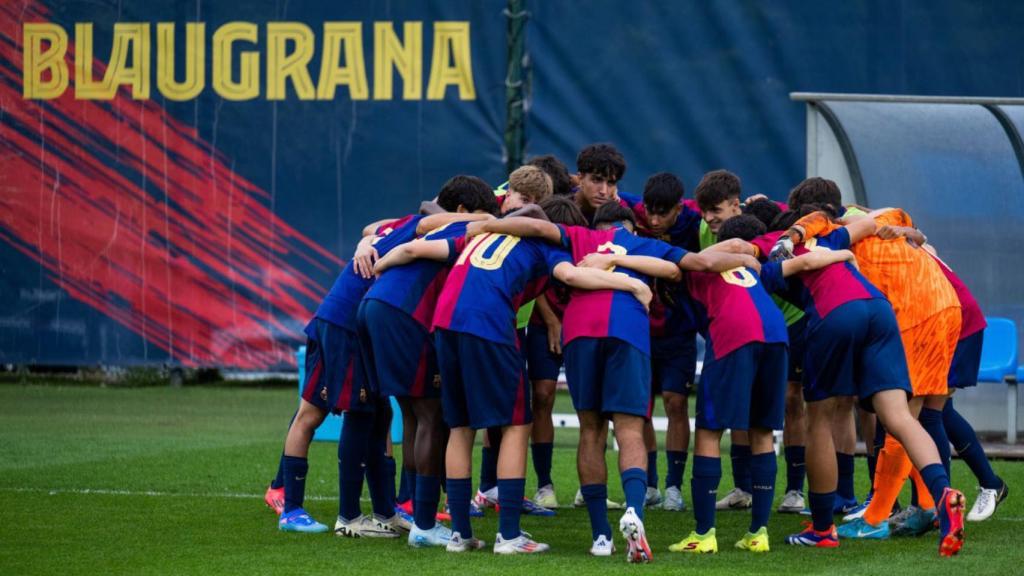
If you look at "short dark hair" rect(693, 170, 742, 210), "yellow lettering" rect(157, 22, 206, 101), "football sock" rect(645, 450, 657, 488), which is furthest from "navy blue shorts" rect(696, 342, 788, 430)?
"yellow lettering" rect(157, 22, 206, 101)

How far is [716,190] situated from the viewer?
7613mm

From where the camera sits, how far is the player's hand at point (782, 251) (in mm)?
6848

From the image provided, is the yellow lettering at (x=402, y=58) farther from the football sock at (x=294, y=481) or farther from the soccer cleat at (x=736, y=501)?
the football sock at (x=294, y=481)

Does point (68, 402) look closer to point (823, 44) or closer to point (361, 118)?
point (361, 118)

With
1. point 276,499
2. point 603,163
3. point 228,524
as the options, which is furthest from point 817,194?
point 228,524

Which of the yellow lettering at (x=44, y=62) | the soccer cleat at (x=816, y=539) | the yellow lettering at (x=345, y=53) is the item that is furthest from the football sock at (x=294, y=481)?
the yellow lettering at (x=44, y=62)

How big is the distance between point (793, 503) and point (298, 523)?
111 inches

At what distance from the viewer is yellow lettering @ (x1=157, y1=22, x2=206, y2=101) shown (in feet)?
49.1

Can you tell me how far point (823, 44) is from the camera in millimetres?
14492

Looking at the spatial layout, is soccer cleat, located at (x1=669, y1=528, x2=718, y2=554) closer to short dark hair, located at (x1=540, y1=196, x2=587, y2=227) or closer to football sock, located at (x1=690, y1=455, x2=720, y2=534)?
football sock, located at (x1=690, y1=455, x2=720, y2=534)

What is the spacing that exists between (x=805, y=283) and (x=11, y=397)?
32.0 ft

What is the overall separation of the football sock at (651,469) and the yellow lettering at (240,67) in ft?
25.5

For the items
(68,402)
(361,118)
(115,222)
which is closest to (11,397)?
(68,402)

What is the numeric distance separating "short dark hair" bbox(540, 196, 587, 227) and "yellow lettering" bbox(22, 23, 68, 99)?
31.2 ft
